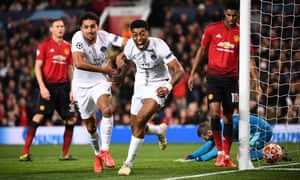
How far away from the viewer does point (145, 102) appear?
8.62 metres

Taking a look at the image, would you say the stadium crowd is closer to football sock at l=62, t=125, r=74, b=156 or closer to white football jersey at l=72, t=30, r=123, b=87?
football sock at l=62, t=125, r=74, b=156

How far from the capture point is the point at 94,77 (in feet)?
31.0

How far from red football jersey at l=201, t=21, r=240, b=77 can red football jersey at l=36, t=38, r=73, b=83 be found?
9.28ft

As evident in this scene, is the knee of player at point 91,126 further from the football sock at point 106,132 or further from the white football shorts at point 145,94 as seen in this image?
the white football shorts at point 145,94

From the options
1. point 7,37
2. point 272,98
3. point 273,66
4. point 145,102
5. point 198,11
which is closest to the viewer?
point 145,102

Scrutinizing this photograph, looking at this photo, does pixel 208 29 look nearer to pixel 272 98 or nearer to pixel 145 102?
pixel 145 102

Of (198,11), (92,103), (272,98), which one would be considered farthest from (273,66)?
(92,103)

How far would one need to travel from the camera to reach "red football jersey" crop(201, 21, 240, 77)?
9992 mm

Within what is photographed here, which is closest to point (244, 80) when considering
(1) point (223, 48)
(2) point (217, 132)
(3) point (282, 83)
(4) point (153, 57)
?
(4) point (153, 57)

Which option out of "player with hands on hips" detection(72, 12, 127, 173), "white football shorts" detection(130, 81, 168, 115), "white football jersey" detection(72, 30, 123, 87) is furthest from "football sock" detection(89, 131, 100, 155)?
"white football shorts" detection(130, 81, 168, 115)

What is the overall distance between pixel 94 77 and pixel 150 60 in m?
1.03

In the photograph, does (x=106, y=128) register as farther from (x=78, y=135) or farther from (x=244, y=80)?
(x=78, y=135)

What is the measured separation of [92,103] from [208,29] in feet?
6.74

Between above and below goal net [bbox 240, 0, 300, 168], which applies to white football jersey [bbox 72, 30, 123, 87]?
above
